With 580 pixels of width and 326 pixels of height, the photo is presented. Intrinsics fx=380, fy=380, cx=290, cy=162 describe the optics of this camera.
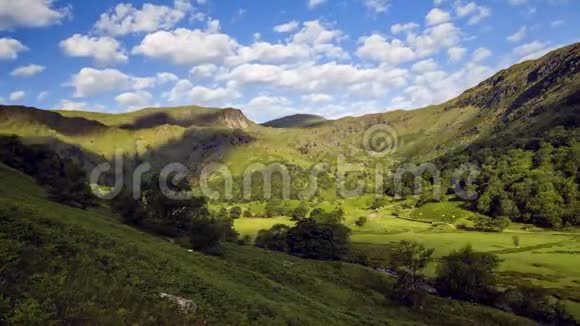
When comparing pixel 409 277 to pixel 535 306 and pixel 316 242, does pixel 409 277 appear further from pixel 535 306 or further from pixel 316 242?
pixel 316 242

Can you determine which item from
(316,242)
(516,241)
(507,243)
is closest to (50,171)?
(316,242)

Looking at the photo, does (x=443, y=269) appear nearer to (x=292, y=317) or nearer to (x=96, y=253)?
(x=292, y=317)

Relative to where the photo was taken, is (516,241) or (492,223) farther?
(492,223)

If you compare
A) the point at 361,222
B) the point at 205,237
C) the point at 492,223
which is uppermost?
the point at 205,237

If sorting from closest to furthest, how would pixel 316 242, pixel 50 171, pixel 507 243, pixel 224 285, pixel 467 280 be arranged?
pixel 224 285
pixel 467 280
pixel 50 171
pixel 316 242
pixel 507 243

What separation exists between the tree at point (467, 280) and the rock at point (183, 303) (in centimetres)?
7003

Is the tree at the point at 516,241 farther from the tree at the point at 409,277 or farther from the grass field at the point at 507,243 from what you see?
the tree at the point at 409,277

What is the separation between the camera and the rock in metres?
26.8

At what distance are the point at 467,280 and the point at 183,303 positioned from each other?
234ft

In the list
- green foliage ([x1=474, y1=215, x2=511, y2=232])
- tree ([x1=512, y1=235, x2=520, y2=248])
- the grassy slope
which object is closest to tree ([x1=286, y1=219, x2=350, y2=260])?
the grassy slope

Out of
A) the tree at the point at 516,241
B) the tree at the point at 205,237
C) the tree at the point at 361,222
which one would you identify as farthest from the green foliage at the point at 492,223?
the tree at the point at 205,237

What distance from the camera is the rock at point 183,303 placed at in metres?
26.8

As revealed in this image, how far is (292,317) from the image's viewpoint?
3319 cm

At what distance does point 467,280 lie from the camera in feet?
264
